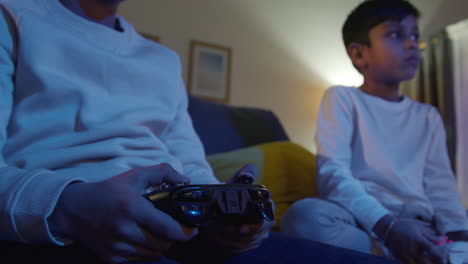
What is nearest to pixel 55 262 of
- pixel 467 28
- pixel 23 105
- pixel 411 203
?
pixel 23 105

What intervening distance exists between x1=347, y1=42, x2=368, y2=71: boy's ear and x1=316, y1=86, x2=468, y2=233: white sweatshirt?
129 mm

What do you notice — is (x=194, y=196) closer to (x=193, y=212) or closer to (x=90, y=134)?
(x=193, y=212)

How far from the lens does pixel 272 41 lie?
8.53ft

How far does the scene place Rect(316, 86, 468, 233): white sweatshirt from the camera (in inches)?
39.9

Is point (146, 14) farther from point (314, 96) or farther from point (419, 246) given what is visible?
point (419, 246)

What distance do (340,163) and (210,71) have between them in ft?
4.81

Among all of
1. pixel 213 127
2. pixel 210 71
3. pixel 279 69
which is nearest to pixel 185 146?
pixel 213 127

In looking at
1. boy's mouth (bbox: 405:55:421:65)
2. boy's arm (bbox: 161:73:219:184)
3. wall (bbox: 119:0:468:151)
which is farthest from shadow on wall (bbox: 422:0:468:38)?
boy's arm (bbox: 161:73:219:184)

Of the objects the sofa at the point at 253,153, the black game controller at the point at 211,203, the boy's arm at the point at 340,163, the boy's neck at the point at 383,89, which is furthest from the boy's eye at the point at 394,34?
the black game controller at the point at 211,203

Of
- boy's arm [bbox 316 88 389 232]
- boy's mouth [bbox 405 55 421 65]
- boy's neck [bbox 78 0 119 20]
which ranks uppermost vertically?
boy's neck [bbox 78 0 119 20]

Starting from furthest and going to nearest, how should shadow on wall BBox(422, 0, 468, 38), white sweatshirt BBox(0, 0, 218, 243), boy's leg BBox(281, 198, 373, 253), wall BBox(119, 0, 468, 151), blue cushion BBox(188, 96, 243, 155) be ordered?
1. shadow on wall BBox(422, 0, 468, 38)
2. wall BBox(119, 0, 468, 151)
3. blue cushion BBox(188, 96, 243, 155)
4. boy's leg BBox(281, 198, 373, 253)
5. white sweatshirt BBox(0, 0, 218, 243)

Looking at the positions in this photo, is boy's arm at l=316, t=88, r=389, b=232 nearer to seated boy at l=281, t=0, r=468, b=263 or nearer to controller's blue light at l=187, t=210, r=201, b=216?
seated boy at l=281, t=0, r=468, b=263

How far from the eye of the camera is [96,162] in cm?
56

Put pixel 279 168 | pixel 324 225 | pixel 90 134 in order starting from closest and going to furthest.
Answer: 1. pixel 90 134
2. pixel 324 225
3. pixel 279 168
